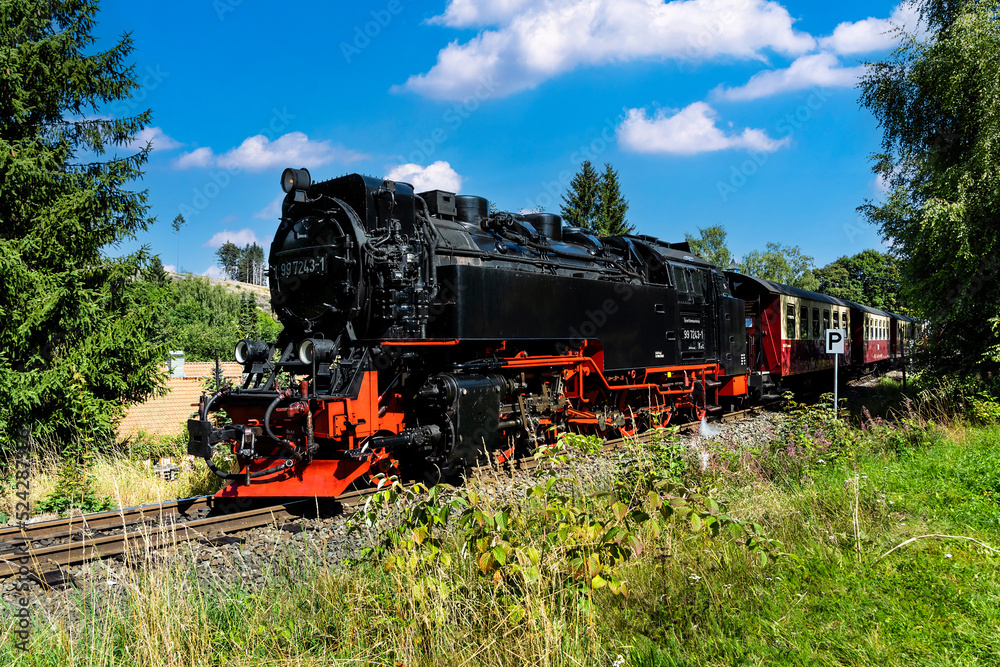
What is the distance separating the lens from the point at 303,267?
730 centimetres

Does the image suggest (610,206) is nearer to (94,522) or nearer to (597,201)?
(597,201)

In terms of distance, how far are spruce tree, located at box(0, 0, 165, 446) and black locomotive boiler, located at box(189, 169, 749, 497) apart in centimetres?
307

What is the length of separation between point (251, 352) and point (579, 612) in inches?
206

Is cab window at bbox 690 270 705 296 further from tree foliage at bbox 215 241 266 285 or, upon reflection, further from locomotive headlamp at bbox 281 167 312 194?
tree foliage at bbox 215 241 266 285

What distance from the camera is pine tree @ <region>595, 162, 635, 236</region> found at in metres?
42.2

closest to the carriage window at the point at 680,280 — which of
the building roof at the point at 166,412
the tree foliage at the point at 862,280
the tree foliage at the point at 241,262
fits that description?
the building roof at the point at 166,412

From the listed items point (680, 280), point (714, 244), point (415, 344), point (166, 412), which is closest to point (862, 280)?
point (714, 244)

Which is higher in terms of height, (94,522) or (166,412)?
(166,412)

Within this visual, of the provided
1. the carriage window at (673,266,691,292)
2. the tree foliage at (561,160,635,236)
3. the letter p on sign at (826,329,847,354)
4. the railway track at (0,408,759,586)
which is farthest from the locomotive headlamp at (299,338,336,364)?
the tree foliage at (561,160,635,236)

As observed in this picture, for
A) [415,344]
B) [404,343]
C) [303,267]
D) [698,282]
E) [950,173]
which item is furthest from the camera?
[698,282]

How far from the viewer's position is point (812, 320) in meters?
17.8

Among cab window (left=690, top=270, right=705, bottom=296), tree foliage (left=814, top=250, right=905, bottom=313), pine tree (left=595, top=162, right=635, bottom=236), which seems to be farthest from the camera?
tree foliage (left=814, top=250, right=905, bottom=313)

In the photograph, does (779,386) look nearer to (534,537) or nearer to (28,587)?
(534,537)

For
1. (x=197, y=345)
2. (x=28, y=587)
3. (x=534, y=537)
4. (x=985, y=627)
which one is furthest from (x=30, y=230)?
(x=197, y=345)
